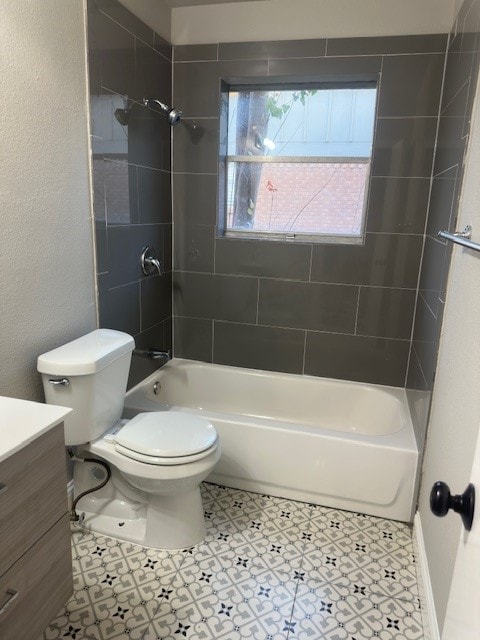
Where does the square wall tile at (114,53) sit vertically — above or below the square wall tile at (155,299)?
above

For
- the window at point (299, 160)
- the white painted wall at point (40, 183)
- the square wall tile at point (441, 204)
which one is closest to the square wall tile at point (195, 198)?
the window at point (299, 160)

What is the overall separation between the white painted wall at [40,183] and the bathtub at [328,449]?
737mm

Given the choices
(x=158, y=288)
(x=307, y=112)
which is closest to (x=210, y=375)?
(x=158, y=288)

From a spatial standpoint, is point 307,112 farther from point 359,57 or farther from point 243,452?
point 243,452

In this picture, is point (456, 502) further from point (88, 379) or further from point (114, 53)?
point (114, 53)

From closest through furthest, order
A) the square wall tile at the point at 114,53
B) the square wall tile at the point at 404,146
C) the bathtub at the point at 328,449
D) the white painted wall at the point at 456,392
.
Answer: the white painted wall at the point at 456,392
the square wall tile at the point at 114,53
the bathtub at the point at 328,449
the square wall tile at the point at 404,146

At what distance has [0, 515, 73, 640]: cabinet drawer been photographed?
1.12 meters

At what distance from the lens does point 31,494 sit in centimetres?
116

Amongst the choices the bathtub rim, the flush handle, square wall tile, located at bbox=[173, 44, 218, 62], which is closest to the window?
square wall tile, located at bbox=[173, 44, 218, 62]

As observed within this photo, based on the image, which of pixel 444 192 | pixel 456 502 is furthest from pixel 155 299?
pixel 456 502

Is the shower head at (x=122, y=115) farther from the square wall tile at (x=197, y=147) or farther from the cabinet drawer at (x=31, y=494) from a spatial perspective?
the cabinet drawer at (x=31, y=494)

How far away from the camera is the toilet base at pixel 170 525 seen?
6.09 ft

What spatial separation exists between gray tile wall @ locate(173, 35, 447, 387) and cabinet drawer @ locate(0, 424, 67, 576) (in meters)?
1.66

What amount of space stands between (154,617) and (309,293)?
175 cm
